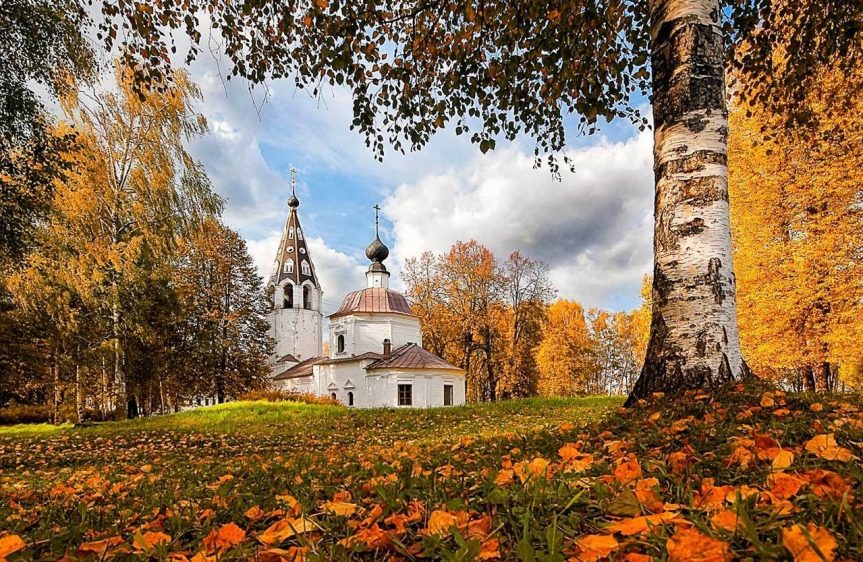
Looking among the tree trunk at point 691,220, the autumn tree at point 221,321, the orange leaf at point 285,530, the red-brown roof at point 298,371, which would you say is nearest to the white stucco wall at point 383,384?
the red-brown roof at point 298,371

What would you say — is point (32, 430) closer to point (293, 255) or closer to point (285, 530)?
point (285, 530)

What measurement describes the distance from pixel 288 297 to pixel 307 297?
4.73ft

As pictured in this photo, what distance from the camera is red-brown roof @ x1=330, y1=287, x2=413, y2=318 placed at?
29.8 meters

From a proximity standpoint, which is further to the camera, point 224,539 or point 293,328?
point 293,328

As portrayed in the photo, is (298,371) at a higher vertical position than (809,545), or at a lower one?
lower

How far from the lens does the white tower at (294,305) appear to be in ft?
119

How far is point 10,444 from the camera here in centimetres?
836

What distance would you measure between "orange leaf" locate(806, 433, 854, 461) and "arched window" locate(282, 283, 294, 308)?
37.2 meters

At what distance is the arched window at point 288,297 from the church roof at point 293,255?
53 cm

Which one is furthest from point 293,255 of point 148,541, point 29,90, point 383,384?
point 148,541

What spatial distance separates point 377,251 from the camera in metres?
32.8

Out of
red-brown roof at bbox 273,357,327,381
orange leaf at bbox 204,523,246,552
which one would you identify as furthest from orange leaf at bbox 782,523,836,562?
red-brown roof at bbox 273,357,327,381

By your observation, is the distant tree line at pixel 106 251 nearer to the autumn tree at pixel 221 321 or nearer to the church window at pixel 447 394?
the autumn tree at pixel 221 321

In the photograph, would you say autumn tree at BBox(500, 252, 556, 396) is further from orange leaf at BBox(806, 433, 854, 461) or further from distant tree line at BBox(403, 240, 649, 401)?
orange leaf at BBox(806, 433, 854, 461)
